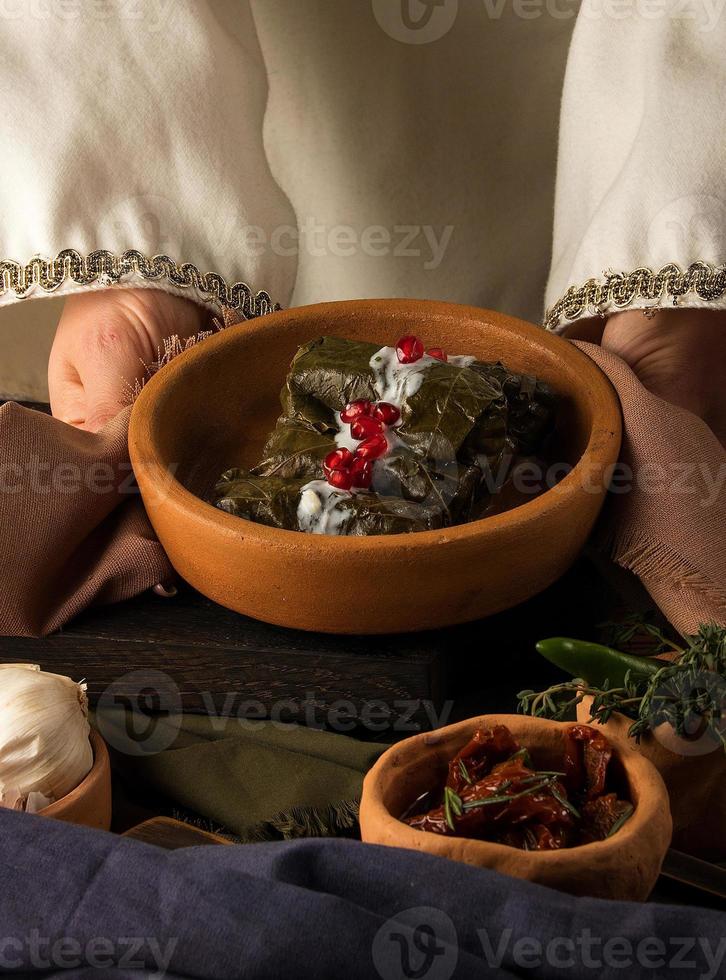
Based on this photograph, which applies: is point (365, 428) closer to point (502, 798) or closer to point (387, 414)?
point (387, 414)

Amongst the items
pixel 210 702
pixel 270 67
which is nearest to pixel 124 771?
pixel 210 702

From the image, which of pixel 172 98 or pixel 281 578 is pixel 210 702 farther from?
pixel 172 98

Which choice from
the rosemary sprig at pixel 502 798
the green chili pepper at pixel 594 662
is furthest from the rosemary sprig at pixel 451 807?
the green chili pepper at pixel 594 662

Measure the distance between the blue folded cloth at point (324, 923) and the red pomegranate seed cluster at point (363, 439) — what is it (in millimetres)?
251

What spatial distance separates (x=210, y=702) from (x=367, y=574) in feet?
0.52

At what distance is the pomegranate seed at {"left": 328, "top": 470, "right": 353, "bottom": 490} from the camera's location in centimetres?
64

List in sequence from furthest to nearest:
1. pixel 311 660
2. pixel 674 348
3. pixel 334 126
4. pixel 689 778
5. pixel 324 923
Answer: pixel 334 126 < pixel 674 348 < pixel 311 660 < pixel 689 778 < pixel 324 923

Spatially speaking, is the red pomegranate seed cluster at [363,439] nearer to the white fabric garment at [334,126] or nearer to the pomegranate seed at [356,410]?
the pomegranate seed at [356,410]

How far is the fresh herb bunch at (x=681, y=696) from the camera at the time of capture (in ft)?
1.62

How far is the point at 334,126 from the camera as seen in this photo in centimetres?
121

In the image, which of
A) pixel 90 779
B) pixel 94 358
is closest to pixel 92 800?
pixel 90 779

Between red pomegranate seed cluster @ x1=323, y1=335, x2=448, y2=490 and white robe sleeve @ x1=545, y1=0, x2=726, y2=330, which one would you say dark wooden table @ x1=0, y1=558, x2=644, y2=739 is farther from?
white robe sleeve @ x1=545, y1=0, x2=726, y2=330

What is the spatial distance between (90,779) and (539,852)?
0.24 meters

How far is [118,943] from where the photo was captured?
422 mm
